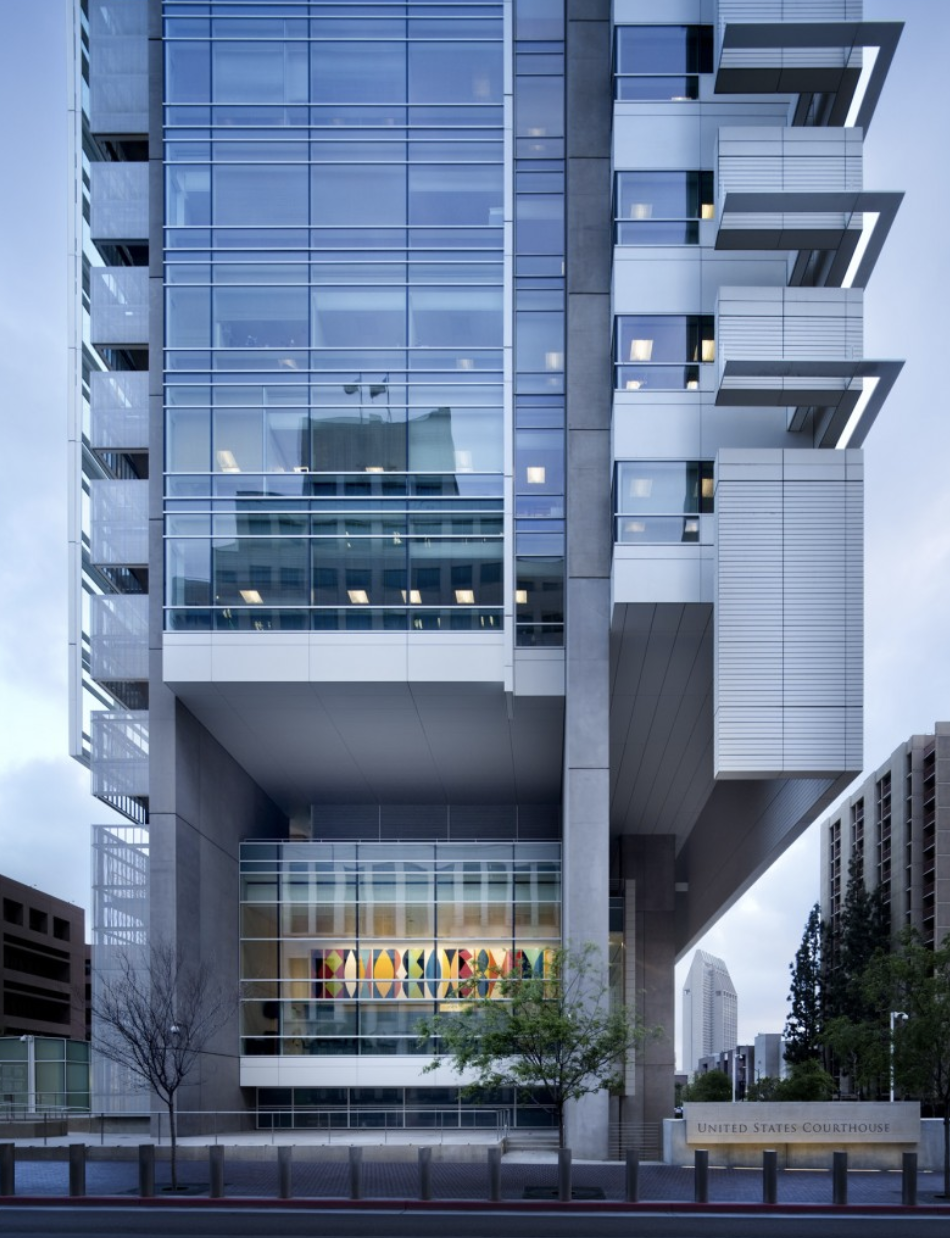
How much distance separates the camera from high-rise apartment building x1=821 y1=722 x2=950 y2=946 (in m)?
96.1

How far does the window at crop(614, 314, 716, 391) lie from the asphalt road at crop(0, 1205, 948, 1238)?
18.3 metres

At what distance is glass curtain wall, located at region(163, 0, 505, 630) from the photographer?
34031 mm

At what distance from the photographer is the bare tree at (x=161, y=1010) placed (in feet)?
92.7

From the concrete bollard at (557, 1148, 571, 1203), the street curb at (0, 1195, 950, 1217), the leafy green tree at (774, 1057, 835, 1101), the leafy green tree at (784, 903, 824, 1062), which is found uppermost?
the concrete bollard at (557, 1148, 571, 1203)

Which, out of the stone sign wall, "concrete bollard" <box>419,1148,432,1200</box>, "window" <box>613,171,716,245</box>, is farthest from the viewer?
"window" <box>613,171,716,245</box>

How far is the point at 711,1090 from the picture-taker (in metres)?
57.6

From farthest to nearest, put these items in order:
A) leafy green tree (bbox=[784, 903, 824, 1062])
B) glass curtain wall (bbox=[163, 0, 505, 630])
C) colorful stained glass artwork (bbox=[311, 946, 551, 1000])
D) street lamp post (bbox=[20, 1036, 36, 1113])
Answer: leafy green tree (bbox=[784, 903, 824, 1062]), street lamp post (bbox=[20, 1036, 36, 1113]), colorful stained glass artwork (bbox=[311, 946, 551, 1000]), glass curtain wall (bbox=[163, 0, 505, 630])

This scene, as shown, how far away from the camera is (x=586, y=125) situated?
33.8m

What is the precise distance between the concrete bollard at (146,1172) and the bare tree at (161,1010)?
193 inches

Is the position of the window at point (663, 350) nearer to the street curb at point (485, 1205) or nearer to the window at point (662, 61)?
the window at point (662, 61)

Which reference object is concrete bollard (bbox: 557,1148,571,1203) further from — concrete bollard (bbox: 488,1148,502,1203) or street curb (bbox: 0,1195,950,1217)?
concrete bollard (bbox: 488,1148,502,1203)

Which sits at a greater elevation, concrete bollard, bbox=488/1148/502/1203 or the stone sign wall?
concrete bollard, bbox=488/1148/502/1203

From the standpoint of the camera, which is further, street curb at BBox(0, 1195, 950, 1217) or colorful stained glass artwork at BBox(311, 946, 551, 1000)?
colorful stained glass artwork at BBox(311, 946, 551, 1000)

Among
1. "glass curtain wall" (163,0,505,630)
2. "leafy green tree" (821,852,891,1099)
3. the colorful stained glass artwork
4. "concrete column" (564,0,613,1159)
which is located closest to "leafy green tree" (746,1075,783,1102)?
the colorful stained glass artwork
